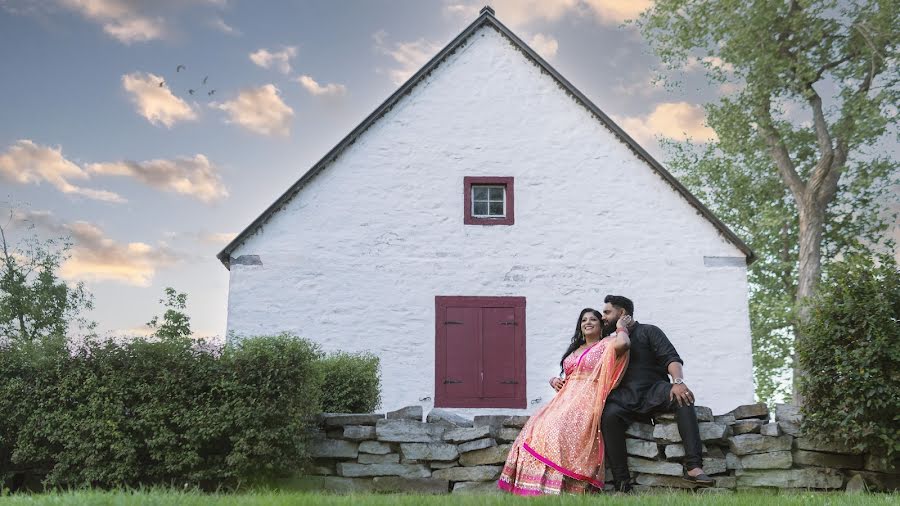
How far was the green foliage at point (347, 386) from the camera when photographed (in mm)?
9680

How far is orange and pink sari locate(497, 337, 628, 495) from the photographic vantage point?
6.97 m

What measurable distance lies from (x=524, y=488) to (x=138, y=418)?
345 centimetres

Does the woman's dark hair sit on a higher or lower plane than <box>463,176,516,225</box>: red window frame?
lower

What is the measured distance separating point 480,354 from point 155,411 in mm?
6425

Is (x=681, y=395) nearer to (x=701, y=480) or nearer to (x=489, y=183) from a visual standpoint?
(x=701, y=480)

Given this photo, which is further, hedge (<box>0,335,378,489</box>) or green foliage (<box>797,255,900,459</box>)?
hedge (<box>0,335,378,489</box>)

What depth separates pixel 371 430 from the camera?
8.00 meters

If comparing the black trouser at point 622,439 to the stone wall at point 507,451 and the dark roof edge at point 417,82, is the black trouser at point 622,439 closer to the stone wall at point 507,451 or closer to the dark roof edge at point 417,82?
the stone wall at point 507,451

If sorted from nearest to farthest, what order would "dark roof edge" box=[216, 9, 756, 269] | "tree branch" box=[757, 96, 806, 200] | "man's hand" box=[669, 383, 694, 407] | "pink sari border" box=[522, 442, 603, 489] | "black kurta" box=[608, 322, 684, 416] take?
"pink sari border" box=[522, 442, 603, 489] < "man's hand" box=[669, 383, 694, 407] < "black kurta" box=[608, 322, 684, 416] < "dark roof edge" box=[216, 9, 756, 269] < "tree branch" box=[757, 96, 806, 200]

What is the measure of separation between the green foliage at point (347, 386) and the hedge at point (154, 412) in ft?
6.00

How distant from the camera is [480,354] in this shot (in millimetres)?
13062

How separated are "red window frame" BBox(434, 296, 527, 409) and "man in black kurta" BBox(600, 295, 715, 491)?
547 centimetres

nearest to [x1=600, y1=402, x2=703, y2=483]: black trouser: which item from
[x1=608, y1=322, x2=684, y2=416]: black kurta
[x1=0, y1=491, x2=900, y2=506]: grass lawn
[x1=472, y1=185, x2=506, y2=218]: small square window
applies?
[x1=608, y1=322, x2=684, y2=416]: black kurta

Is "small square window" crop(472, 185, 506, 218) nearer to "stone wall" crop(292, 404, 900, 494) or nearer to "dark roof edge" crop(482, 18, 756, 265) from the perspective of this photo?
"dark roof edge" crop(482, 18, 756, 265)
